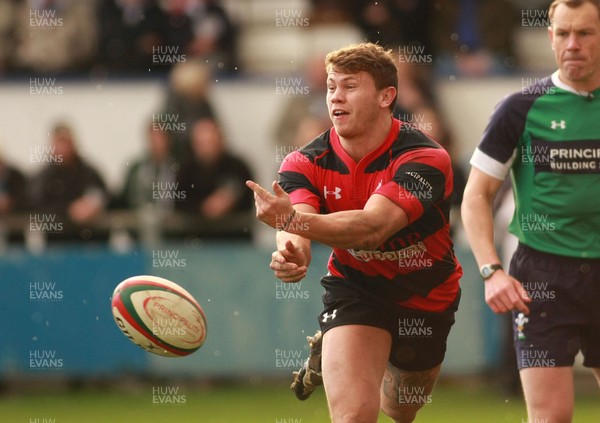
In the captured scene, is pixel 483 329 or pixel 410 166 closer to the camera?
pixel 410 166

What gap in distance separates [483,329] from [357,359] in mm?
5754

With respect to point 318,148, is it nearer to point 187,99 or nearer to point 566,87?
point 566,87

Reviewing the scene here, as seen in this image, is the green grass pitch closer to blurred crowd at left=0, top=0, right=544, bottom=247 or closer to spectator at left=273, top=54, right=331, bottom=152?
blurred crowd at left=0, top=0, right=544, bottom=247

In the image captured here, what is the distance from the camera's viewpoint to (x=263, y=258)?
11.9m

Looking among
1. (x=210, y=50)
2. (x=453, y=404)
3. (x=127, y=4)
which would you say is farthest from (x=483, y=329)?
(x=127, y=4)

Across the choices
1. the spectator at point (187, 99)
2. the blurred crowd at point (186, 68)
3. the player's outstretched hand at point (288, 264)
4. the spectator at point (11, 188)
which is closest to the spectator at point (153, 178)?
the blurred crowd at point (186, 68)

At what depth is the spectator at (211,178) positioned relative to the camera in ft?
38.5

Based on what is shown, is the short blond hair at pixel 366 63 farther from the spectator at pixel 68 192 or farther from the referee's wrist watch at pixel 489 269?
the spectator at pixel 68 192

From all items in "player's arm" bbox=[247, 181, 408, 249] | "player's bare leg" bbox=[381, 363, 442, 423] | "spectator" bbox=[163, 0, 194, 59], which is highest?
"spectator" bbox=[163, 0, 194, 59]

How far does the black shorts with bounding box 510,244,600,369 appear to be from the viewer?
646 cm

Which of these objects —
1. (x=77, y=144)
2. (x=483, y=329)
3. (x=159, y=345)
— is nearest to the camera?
(x=159, y=345)

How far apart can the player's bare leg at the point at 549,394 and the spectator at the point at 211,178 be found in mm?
5771

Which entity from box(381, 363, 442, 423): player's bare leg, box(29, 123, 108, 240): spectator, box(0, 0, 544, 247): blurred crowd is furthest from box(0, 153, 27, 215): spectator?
box(381, 363, 442, 423): player's bare leg

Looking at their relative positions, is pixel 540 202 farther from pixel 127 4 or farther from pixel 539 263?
pixel 127 4
